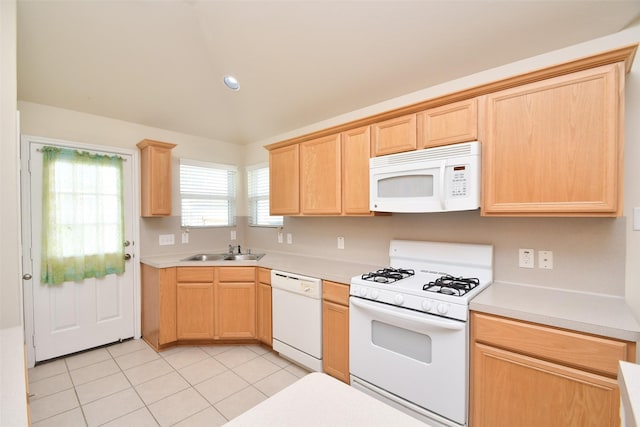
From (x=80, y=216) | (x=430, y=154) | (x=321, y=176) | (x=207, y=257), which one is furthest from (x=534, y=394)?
(x=80, y=216)

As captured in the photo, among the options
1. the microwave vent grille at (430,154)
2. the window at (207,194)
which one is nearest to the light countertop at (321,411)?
the microwave vent grille at (430,154)

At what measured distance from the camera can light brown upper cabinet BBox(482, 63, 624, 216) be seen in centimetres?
146

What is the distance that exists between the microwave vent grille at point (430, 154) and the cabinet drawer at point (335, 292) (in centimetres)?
99

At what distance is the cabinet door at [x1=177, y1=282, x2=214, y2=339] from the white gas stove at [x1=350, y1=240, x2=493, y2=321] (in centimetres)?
168

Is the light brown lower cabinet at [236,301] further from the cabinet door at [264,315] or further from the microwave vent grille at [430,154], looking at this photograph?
the microwave vent grille at [430,154]

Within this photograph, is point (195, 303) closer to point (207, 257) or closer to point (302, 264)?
point (207, 257)

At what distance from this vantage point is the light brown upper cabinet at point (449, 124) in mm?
1876

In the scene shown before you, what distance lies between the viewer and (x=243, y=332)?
3.01m

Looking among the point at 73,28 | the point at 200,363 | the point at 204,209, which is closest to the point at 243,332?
the point at 200,363

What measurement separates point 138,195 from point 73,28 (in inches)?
62.8

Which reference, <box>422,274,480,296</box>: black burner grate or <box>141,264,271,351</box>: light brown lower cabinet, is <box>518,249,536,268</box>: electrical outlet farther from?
<box>141,264,271,351</box>: light brown lower cabinet

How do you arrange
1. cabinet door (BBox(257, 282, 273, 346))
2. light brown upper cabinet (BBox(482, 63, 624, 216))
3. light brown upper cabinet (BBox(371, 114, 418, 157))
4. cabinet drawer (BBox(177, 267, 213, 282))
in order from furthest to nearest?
1. cabinet drawer (BBox(177, 267, 213, 282))
2. cabinet door (BBox(257, 282, 273, 346))
3. light brown upper cabinet (BBox(371, 114, 418, 157))
4. light brown upper cabinet (BBox(482, 63, 624, 216))

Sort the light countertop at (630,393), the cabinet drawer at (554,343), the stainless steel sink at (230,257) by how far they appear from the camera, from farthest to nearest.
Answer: the stainless steel sink at (230,257) < the cabinet drawer at (554,343) < the light countertop at (630,393)

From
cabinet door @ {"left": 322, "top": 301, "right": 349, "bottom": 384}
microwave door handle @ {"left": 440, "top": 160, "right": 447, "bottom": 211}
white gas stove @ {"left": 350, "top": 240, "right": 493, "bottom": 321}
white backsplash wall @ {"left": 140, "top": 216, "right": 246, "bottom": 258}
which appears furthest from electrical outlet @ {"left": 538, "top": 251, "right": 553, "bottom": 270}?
white backsplash wall @ {"left": 140, "top": 216, "right": 246, "bottom": 258}
